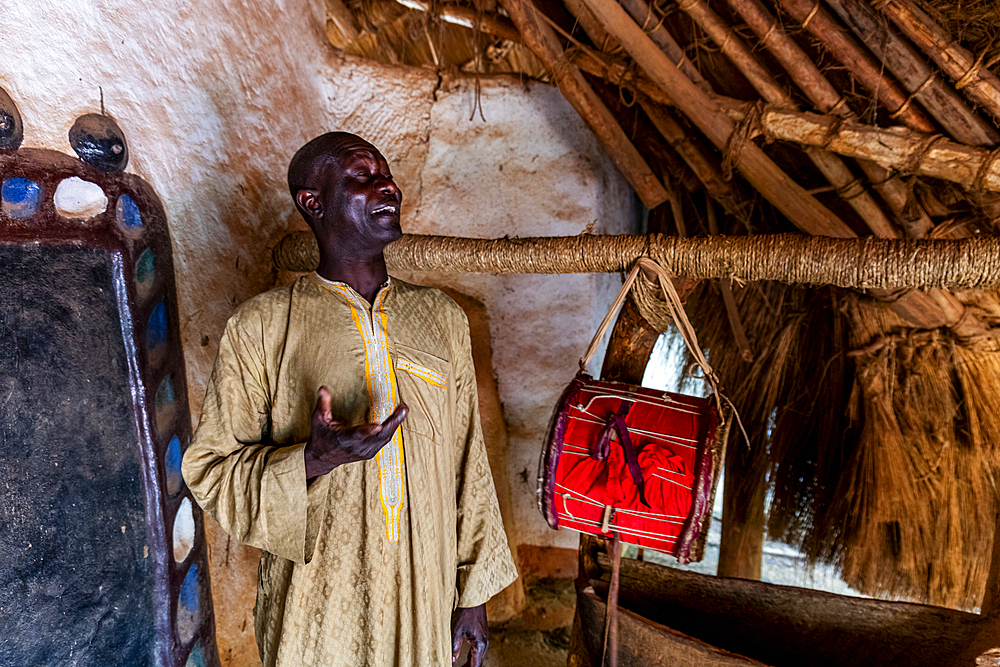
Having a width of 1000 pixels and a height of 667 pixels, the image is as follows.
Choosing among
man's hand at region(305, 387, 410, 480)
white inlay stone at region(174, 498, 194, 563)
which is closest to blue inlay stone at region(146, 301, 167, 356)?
white inlay stone at region(174, 498, 194, 563)

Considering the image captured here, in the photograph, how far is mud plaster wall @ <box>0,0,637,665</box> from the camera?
3.78 feet

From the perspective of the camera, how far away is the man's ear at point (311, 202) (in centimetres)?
121

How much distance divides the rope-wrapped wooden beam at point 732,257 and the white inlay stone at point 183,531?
665 mm

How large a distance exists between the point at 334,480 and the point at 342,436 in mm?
210

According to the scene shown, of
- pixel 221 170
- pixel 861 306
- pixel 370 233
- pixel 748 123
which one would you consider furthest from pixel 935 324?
pixel 221 170

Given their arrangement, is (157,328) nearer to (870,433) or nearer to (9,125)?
(9,125)

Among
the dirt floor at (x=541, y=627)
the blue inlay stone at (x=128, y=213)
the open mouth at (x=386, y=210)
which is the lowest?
the dirt floor at (x=541, y=627)

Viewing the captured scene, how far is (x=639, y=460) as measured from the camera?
1.39 metres

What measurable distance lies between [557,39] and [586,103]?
252 millimetres

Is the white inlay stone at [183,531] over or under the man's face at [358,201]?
under

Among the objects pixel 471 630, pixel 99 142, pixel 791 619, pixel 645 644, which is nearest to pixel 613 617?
pixel 645 644

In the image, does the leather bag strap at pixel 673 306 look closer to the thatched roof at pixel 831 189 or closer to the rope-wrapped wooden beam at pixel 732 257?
the rope-wrapped wooden beam at pixel 732 257

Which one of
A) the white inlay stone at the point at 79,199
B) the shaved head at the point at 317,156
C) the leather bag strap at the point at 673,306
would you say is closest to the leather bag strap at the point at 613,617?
the leather bag strap at the point at 673,306

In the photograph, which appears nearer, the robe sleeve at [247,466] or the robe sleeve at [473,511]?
the robe sleeve at [247,466]
